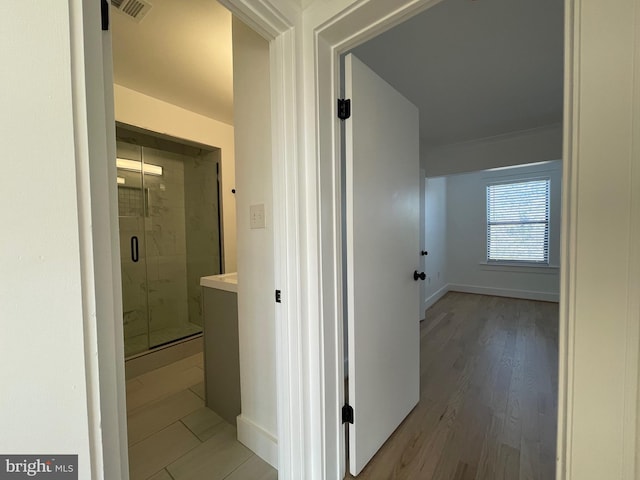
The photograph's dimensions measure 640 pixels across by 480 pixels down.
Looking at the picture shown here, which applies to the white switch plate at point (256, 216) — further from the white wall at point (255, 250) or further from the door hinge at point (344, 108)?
the door hinge at point (344, 108)

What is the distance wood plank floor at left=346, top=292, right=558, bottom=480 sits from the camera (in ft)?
4.42

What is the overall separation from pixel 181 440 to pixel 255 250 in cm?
126

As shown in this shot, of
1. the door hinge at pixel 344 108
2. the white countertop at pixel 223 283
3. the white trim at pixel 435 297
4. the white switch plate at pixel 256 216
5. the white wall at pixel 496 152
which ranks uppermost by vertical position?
the white wall at pixel 496 152

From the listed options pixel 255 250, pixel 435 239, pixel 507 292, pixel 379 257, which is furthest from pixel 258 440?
pixel 507 292

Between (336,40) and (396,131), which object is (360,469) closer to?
(396,131)

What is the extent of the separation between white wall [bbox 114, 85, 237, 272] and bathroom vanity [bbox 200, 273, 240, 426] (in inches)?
45.2

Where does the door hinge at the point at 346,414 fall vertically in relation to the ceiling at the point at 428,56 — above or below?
below

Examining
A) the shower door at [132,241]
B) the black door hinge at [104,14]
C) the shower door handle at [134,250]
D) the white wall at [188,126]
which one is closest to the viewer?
the black door hinge at [104,14]

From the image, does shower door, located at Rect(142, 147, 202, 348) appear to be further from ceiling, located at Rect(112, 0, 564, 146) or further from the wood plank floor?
the wood plank floor

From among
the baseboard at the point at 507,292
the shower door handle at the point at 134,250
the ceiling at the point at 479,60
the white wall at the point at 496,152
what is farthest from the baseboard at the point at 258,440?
the baseboard at the point at 507,292

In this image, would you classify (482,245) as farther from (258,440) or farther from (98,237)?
(98,237)

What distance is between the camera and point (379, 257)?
1.39 m

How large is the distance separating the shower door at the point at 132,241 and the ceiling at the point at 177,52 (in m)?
0.96

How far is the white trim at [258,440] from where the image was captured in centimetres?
137
